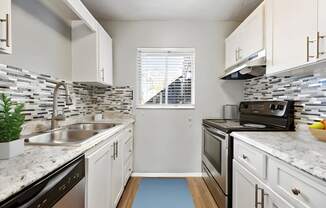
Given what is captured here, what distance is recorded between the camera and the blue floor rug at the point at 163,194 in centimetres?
266

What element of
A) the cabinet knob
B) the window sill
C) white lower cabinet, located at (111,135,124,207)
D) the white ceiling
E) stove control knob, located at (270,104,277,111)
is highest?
the white ceiling

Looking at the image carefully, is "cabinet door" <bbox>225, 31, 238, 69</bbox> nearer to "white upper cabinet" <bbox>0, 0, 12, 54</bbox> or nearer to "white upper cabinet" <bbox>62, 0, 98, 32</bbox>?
"white upper cabinet" <bbox>62, 0, 98, 32</bbox>

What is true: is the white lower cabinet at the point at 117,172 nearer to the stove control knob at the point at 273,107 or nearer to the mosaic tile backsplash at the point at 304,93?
the stove control knob at the point at 273,107

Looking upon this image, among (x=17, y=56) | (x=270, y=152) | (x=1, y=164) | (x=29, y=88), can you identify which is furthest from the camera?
(x=29, y=88)

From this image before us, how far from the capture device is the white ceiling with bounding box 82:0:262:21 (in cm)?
299

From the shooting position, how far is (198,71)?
3664mm

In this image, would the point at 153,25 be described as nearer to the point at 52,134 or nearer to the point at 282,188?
the point at 52,134

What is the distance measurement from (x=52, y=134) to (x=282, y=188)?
→ 1.71m

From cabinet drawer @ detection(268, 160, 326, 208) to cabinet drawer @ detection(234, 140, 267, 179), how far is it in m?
0.09

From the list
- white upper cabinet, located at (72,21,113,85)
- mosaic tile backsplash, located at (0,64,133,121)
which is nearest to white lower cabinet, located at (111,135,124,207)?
mosaic tile backsplash, located at (0,64,133,121)

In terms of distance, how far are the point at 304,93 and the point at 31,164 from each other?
2.11m

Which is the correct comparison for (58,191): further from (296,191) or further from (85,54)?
(85,54)

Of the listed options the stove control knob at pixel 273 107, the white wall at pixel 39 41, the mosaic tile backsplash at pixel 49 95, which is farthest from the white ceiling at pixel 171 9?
the stove control knob at pixel 273 107

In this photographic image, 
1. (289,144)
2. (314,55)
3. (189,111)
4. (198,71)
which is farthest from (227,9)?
(289,144)
